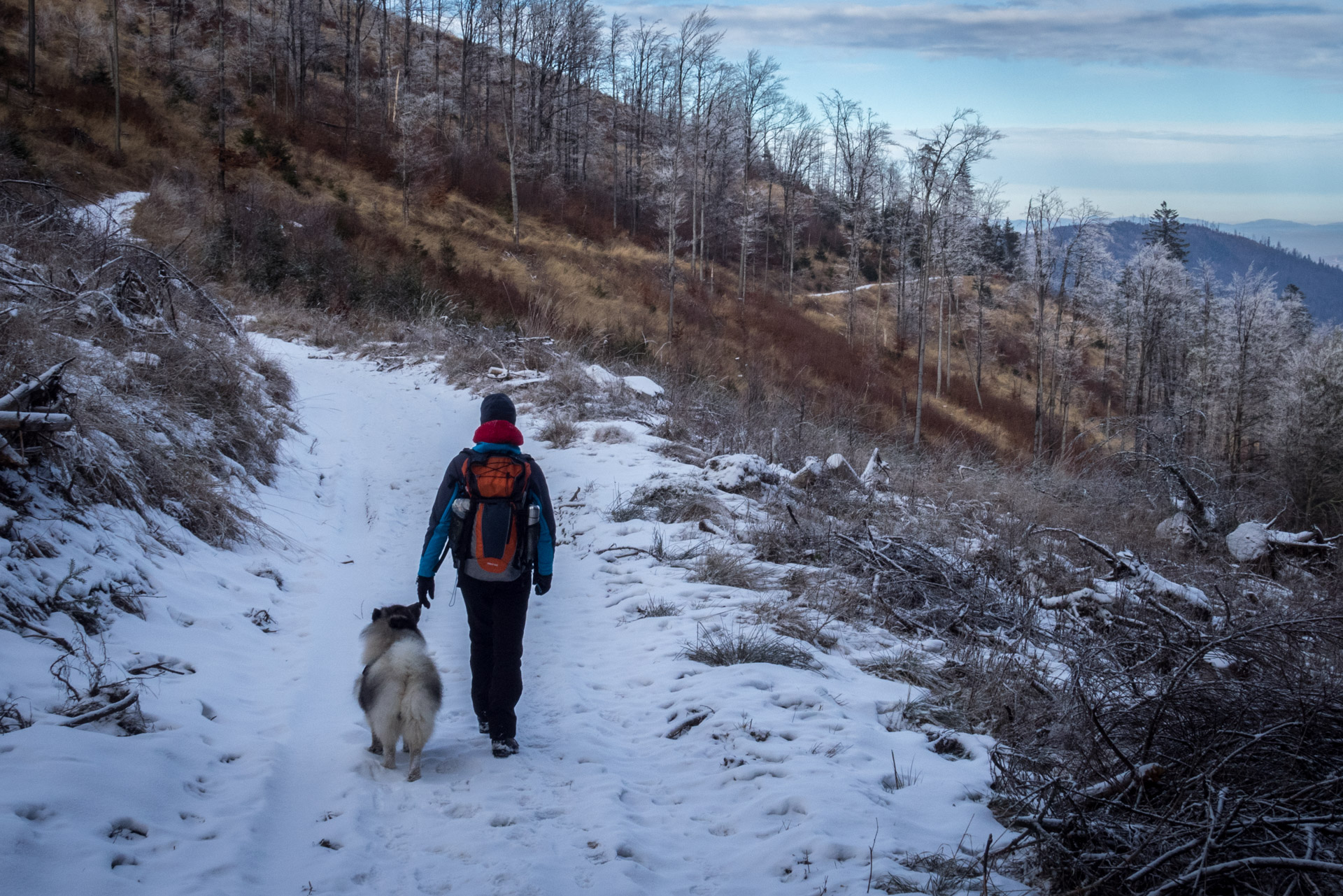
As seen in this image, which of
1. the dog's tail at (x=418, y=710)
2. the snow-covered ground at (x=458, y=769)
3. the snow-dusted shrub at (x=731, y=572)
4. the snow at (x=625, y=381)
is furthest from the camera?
the snow at (x=625, y=381)

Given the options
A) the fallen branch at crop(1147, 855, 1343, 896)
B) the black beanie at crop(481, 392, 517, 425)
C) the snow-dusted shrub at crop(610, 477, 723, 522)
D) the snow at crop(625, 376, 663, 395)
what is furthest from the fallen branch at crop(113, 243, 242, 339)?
the fallen branch at crop(1147, 855, 1343, 896)

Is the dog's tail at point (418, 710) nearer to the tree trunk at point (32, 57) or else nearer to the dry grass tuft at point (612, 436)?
the dry grass tuft at point (612, 436)

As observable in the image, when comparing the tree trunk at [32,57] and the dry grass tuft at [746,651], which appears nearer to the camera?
the dry grass tuft at [746,651]

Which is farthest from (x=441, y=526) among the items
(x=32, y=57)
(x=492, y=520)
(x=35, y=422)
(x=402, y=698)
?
(x=32, y=57)

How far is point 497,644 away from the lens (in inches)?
143

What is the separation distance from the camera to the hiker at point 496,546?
3.52m

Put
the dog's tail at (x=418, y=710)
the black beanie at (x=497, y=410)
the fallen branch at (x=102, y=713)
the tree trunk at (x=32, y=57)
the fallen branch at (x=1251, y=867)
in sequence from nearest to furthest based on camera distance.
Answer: the fallen branch at (x=1251, y=867) < the fallen branch at (x=102, y=713) < the dog's tail at (x=418, y=710) < the black beanie at (x=497, y=410) < the tree trunk at (x=32, y=57)

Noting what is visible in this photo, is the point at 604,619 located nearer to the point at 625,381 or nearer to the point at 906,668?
the point at 906,668

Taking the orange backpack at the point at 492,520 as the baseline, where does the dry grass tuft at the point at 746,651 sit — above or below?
below

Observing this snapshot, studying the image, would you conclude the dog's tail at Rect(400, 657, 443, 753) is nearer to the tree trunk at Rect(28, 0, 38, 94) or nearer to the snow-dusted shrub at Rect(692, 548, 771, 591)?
the snow-dusted shrub at Rect(692, 548, 771, 591)

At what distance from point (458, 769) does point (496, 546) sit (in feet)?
3.44

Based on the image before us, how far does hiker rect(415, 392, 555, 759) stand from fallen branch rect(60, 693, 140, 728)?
1225 mm

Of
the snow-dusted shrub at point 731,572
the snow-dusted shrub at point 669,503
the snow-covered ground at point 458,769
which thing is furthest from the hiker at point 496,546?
the snow-dusted shrub at point 669,503

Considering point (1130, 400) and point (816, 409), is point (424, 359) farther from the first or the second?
point (1130, 400)
